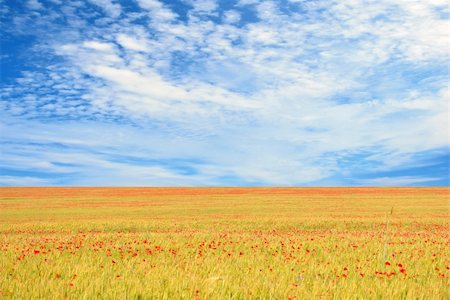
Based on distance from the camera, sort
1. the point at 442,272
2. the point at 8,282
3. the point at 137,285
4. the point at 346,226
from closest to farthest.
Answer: the point at 137,285, the point at 8,282, the point at 442,272, the point at 346,226

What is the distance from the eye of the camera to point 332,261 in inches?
388

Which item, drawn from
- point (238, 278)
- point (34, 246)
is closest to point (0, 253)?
point (34, 246)

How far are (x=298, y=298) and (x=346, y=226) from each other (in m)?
20.8

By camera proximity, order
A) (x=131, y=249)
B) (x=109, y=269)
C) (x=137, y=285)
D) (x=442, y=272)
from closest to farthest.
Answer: (x=137, y=285) < (x=109, y=269) < (x=442, y=272) < (x=131, y=249)

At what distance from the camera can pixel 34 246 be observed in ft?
42.2

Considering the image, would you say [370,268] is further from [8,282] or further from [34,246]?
[34,246]

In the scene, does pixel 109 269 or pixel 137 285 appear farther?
pixel 109 269

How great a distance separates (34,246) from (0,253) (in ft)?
6.69

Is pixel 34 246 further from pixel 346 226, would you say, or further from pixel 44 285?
pixel 346 226

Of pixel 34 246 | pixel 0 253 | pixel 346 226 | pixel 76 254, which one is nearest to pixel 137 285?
pixel 76 254

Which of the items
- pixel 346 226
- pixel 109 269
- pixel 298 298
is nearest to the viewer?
pixel 298 298

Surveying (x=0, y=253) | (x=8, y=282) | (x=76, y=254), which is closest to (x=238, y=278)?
(x=8, y=282)

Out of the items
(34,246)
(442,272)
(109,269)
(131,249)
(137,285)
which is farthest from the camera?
(34,246)

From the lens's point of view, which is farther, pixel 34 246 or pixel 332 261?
pixel 34 246
